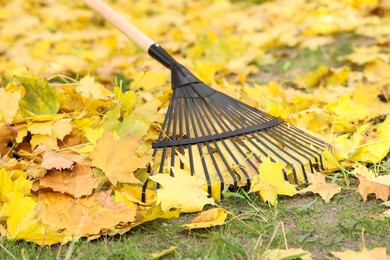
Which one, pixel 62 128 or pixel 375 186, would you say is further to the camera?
pixel 62 128

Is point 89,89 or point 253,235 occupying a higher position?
point 89,89

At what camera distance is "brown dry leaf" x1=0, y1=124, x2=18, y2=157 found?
5.71ft

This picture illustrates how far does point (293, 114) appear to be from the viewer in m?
2.08

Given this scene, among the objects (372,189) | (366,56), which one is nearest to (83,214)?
(372,189)

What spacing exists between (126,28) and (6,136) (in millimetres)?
711

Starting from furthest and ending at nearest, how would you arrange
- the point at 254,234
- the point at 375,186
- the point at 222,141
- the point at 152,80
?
1. the point at 152,80
2. the point at 222,141
3. the point at 375,186
4. the point at 254,234

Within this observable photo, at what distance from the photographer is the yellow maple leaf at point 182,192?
1468 mm

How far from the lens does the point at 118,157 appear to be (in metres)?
1.57

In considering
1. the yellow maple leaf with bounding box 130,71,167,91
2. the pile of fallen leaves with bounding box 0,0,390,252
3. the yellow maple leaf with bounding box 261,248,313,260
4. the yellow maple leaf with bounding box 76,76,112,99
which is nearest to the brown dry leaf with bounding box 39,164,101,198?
the pile of fallen leaves with bounding box 0,0,390,252

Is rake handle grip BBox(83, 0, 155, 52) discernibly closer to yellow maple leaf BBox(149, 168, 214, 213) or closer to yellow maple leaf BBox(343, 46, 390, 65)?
yellow maple leaf BBox(149, 168, 214, 213)

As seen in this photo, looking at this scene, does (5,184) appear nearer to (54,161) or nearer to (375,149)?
(54,161)

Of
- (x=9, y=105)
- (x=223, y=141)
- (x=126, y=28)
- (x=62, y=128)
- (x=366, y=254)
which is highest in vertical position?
(x=126, y=28)

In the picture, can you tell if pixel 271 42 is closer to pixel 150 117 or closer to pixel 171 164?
pixel 150 117

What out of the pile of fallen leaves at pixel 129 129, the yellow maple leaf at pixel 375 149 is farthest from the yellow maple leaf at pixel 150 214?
the yellow maple leaf at pixel 375 149
